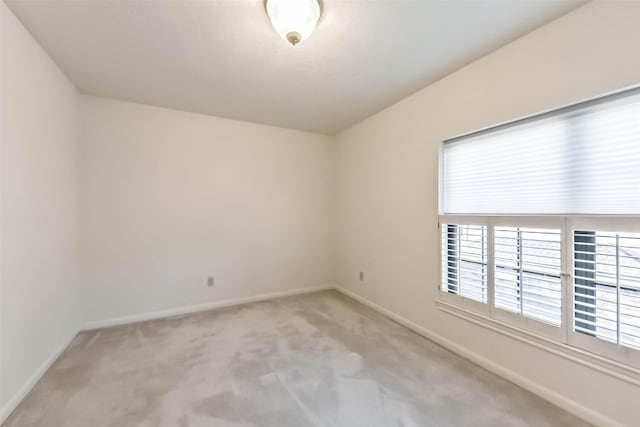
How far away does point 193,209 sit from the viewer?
3387mm

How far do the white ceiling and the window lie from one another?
0.75m

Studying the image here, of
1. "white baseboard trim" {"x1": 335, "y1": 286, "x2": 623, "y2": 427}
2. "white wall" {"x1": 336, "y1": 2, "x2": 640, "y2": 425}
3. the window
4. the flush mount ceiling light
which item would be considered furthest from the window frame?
the flush mount ceiling light

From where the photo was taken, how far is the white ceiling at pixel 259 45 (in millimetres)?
1656

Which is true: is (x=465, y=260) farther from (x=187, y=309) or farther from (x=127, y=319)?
(x=127, y=319)

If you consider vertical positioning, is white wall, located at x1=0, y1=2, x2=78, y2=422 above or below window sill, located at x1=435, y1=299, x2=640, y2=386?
above

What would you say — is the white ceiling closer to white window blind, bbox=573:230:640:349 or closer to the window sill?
white window blind, bbox=573:230:640:349

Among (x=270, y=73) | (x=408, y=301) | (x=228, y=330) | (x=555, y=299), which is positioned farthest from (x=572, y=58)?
(x=228, y=330)

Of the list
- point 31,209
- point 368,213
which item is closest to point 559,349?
point 368,213

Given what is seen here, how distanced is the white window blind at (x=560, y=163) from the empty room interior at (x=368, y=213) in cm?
1

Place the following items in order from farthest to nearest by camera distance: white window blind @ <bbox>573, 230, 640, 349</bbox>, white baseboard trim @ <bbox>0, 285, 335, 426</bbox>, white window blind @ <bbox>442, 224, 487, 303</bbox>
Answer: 1. white window blind @ <bbox>442, 224, 487, 303</bbox>
2. white baseboard trim @ <bbox>0, 285, 335, 426</bbox>
3. white window blind @ <bbox>573, 230, 640, 349</bbox>

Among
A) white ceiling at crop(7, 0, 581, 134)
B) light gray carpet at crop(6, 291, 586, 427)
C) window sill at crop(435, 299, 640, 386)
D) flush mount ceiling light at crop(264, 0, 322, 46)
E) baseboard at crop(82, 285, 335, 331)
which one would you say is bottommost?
light gray carpet at crop(6, 291, 586, 427)

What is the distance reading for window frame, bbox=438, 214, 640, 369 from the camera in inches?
58.2

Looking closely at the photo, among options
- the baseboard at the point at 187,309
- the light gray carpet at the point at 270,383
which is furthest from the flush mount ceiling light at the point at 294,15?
the baseboard at the point at 187,309

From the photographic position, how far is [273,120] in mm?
3664
